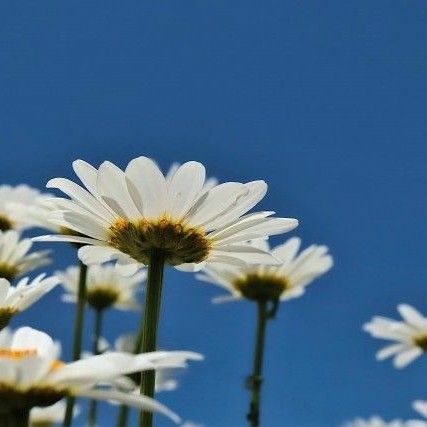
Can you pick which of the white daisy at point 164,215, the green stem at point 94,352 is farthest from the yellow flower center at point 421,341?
the white daisy at point 164,215

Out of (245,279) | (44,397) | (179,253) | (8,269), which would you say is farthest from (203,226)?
(245,279)

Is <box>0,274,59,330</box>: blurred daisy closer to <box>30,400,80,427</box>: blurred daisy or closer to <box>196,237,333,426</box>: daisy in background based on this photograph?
<box>196,237,333,426</box>: daisy in background

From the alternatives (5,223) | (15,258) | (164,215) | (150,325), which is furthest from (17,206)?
(150,325)

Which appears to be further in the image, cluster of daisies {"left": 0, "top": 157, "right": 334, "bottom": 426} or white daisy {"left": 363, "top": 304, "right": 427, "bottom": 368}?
white daisy {"left": 363, "top": 304, "right": 427, "bottom": 368}

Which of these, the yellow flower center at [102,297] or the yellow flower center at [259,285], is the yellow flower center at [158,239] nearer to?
the yellow flower center at [259,285]

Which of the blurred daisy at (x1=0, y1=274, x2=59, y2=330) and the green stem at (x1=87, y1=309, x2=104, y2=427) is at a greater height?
the green stem at (x1=87, y1=309, x2=104, y2=427)

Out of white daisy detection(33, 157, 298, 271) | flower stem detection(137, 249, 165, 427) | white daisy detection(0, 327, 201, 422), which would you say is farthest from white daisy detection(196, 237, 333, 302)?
white daisy detection(0, 327, 201, 422)
